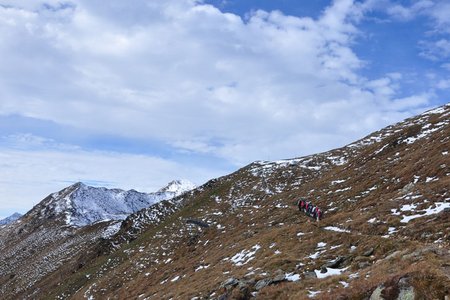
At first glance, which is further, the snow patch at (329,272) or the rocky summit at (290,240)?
the snow patch at (329,272)

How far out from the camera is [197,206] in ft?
240

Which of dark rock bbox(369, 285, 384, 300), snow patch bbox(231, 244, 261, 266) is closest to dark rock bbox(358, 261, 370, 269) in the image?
dark rock bbox(369, 285, 384, 300)

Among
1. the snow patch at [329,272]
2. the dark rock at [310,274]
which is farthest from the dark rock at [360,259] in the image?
the dark rock at [310,274]

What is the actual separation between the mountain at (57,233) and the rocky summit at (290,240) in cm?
100

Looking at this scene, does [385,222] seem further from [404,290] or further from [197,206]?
[197,206]

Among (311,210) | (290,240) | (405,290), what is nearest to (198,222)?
(311,210)

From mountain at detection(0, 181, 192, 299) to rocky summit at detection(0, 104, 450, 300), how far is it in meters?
1.00

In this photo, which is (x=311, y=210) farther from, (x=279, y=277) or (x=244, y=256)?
(x=279, y=277)

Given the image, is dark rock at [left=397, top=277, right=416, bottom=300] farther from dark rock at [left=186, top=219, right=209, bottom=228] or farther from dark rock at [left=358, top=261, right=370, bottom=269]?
dark rock at [left=186, top=219, right=209, bottom=228]

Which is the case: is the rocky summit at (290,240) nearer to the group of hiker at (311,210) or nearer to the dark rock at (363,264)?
the dark rock at (363,264)

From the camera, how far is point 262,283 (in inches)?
901

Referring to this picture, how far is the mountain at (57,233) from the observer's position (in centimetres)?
9381

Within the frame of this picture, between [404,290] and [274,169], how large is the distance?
67382 mm

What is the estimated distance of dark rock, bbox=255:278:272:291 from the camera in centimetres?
2255
